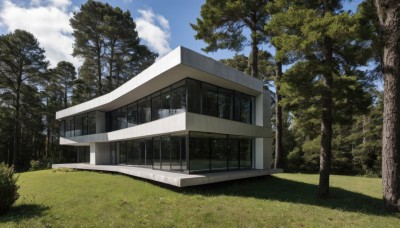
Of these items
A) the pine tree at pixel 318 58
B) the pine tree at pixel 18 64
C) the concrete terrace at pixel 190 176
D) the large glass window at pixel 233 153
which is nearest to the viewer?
the pine tree at pixel 318 58

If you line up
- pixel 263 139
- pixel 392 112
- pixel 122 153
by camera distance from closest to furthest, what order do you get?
1. pixel 392 112
2. pixel 263 139
3. pixel 122 153

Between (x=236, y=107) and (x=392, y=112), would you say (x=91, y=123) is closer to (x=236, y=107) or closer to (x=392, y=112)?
(x=236, y=107)

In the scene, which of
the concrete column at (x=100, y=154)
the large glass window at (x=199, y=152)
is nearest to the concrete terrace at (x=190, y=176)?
the large glass window at (x=199, y=152)

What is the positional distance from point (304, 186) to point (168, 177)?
7.89 m

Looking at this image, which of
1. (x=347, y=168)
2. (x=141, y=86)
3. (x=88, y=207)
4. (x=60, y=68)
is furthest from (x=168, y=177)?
(x=60, y=68)

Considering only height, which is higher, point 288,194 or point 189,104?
point 189,104

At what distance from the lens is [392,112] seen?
9.15 meters

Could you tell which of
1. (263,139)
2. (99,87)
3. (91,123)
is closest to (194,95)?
(263,139)

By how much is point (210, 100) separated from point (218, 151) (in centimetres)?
271

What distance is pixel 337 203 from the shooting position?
33.9ft

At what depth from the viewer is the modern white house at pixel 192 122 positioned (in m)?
11.9

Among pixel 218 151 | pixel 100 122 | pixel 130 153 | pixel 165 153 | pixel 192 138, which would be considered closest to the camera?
pixel 192 138

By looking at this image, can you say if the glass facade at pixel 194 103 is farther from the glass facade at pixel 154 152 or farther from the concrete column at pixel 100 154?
the concrete column at pixel 100 154

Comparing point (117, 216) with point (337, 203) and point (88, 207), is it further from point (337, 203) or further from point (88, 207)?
point (337, 203)
